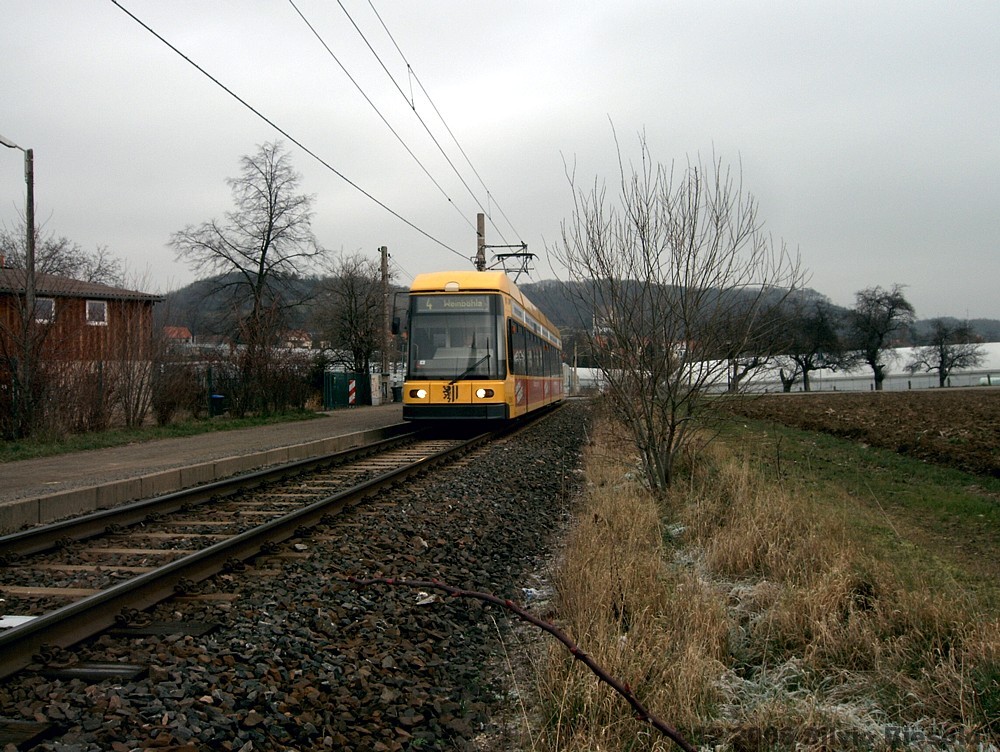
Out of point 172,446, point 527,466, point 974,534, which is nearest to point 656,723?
point 974,534

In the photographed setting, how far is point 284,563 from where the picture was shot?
6094 millimetres

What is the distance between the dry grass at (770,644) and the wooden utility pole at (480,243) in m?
24.1

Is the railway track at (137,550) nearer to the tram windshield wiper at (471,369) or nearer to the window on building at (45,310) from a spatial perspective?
the tram windshield wiper at (471,369)

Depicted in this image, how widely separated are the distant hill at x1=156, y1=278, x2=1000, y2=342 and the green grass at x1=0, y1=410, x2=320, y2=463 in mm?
3289

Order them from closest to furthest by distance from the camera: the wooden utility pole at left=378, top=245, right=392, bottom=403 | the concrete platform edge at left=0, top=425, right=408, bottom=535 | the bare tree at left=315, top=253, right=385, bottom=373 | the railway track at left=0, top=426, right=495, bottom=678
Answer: the railway track at left=0, top=426, right=495, bottom=678
the concrete platform edge at left=0, top=425, right=408, bottom=535
the wooden utility pole at left=378, top=245, right=392, bottom=403
the bare tree at left=315, top=253, right=385, bottom=373

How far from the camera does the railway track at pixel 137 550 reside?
4.38 meters

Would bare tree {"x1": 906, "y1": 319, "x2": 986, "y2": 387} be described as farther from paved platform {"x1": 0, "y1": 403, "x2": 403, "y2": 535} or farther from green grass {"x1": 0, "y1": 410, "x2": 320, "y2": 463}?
paved platform {"x1": 0, "y1": 403, "x2": 403, "y2": 535}

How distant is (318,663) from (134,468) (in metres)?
9.55

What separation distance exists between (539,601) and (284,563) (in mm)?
1929

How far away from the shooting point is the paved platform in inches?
349

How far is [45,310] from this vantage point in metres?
17.8

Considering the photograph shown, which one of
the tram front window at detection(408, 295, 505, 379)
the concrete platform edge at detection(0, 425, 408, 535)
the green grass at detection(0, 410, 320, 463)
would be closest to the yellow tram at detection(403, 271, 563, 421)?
the tram front window at detection(408, 295, 505, 379)

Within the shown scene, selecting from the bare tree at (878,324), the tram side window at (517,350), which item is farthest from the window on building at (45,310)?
the bare tree at (878,324)

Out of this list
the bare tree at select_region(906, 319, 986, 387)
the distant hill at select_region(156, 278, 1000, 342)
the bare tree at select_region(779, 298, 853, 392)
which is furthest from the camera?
the bare tree at select_region(906, 319, 986, 387)
